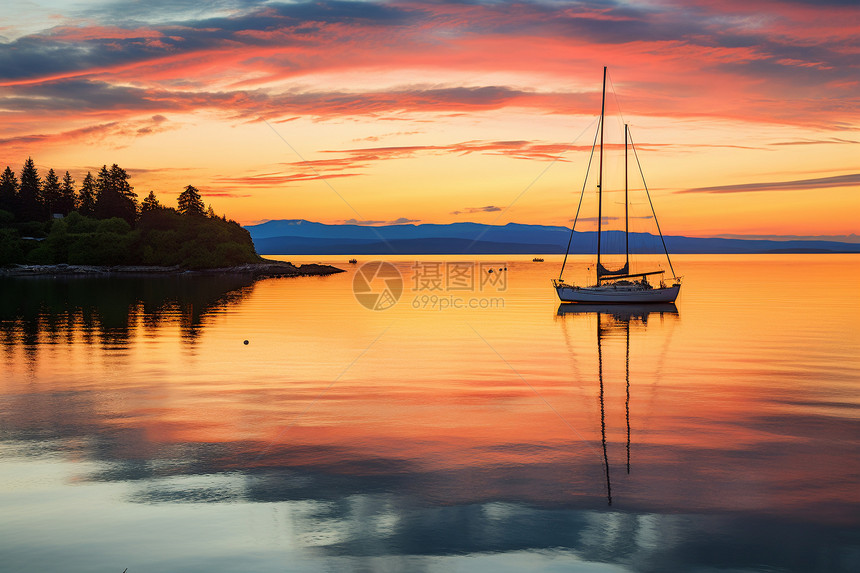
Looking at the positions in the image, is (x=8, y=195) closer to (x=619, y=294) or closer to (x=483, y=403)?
(x=619, y=294)

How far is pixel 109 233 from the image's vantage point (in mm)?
162500

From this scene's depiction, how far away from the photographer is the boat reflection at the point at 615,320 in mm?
21500

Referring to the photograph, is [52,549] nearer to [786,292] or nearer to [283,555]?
[283,555]

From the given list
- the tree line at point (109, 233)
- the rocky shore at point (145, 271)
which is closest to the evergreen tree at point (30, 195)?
the tree line at point (109, 233)

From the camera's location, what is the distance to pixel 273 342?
41.2m

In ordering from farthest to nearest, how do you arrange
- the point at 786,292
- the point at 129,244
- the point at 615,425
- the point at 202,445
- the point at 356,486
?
the point at 129,244
the point at 786,292
the point at 615,425
the point at 202,445
the point at 356,486

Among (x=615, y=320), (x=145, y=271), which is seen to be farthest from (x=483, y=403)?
(x=145, y=271)

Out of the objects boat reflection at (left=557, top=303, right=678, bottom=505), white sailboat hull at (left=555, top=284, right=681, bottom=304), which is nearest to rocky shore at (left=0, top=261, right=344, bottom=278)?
white sailboat hull at (left=555, top=284, right=681, bottom=304)

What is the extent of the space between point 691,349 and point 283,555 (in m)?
32.3

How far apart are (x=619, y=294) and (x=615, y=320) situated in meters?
13.0

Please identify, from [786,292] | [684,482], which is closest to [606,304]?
[786,292]

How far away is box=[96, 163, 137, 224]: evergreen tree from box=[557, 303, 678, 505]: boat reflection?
15748cm

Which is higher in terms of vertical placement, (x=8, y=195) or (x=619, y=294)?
(x=8, y=195)

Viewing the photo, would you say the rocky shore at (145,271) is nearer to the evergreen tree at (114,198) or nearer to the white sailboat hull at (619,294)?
the evergreen tree at (114,198)
